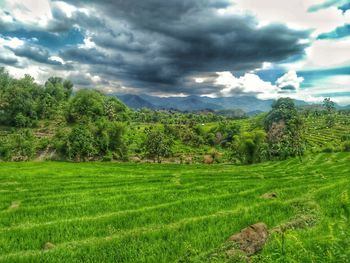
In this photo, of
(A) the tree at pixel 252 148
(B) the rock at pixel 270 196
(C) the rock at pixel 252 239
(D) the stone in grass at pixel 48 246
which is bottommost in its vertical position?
(A) the tree at pixel 252 148

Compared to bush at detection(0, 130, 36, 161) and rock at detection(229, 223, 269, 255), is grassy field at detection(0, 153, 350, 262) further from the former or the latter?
bush at detection(0, 130, 36, 161)

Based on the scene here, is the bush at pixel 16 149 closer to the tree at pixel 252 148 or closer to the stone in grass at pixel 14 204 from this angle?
the tree at pixel 252 148

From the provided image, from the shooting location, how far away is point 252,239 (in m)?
15.7

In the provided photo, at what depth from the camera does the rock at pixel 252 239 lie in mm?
15047

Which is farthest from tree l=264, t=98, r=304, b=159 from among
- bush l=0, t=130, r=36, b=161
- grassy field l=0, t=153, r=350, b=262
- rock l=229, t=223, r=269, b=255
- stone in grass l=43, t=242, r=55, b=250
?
stone in grass l=43, t=242, r=55, b=250

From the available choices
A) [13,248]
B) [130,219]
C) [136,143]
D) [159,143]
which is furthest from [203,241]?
[136,143]

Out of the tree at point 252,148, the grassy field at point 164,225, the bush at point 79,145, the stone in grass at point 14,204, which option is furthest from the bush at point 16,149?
the stone in grass at point 14,204

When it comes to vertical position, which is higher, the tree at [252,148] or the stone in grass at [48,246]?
the stone in grass at [48,246]

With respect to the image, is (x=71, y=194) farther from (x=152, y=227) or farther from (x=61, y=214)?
(x=152, y=227)

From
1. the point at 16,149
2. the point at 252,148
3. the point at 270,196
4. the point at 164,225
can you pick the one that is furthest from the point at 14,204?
the point at 16,149

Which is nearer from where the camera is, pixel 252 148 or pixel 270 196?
pixel 270 196

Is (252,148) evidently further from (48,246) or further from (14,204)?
(48,246)

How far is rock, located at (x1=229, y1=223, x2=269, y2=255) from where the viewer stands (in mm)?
15047

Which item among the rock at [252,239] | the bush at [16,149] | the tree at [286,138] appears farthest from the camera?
the tree at [286,138]
